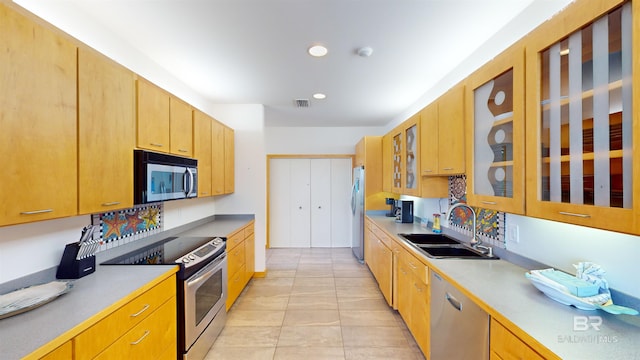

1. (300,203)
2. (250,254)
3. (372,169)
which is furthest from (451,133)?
(300,203)

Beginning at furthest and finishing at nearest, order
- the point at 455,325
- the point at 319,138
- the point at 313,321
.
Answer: the point at 319,138
the point at 313,321
the point at 455,325

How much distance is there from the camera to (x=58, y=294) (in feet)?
4.15

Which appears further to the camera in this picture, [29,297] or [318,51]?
[318,51]

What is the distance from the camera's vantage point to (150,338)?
4.93 ft

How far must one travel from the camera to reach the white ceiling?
5.54 ft

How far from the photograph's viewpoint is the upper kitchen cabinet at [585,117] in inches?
34.4

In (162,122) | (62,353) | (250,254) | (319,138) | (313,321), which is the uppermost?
(319,138)

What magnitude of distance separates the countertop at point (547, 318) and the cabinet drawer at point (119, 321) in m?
1.80

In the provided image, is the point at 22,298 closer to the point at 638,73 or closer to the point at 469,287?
the point at 469,287

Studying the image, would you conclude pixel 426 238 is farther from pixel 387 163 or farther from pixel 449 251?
pixel 387 163

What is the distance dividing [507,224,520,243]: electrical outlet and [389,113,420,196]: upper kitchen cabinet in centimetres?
94

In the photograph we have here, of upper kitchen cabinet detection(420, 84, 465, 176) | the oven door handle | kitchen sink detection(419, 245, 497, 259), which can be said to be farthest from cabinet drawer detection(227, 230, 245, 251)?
upper kitchen cabinet detection(420, 84, 465, 176)

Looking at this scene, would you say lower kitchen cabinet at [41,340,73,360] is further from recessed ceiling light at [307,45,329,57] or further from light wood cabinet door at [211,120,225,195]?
recessed ceiling light at [307,45,329,57]

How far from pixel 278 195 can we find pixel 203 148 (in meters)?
2.77
